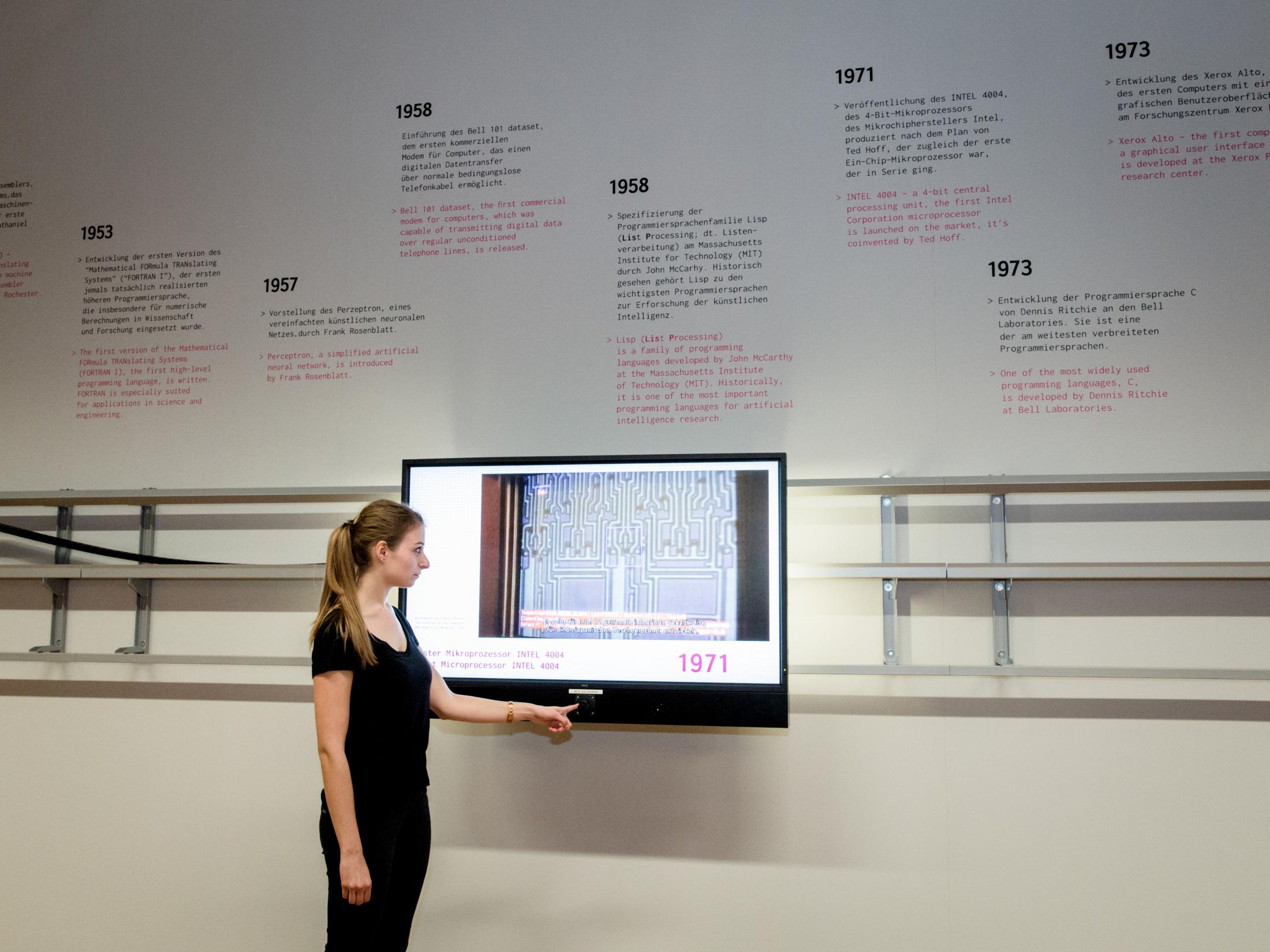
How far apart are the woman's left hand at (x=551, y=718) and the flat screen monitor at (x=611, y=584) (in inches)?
2.4

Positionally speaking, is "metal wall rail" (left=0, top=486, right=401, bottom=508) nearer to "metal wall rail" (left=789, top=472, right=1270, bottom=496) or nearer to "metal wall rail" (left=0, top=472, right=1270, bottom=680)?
"metal wall rail" (left=0, top=472, right=1270, bottom=680)

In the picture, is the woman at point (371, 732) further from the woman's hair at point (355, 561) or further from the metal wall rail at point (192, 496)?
the metal wall rail at point (192, 496)

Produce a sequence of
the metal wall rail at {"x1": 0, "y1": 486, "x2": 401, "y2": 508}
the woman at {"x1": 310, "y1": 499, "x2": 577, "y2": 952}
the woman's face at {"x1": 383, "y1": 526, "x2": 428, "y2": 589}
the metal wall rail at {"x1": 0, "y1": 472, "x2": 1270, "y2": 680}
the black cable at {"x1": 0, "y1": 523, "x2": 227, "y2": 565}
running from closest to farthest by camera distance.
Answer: the woman at {"x1": 310, "y1": 499, "x2": 577, "y2": 952} → the woman's face at {"x1": 383, "y1": 526, "x2": 428, "y2": 589} → the metal wall rail at {"x1": 0, "y1": 472, "x2": 1270, "y2": 680} → the metal wall rail at {"x1": 0, "y1": 486, "x2": 401, "y2": 508} → the black cable at {"x1": 0, "y1": 523, "x2": 227, "y2": 565}

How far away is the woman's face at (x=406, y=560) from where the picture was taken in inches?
79.7

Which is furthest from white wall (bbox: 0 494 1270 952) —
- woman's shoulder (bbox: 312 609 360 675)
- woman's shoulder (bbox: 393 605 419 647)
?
woman's shoulder (bbox: 312 609 360 675)

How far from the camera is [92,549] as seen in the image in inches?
106

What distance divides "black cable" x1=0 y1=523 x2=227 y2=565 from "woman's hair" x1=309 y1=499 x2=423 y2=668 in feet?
2.92

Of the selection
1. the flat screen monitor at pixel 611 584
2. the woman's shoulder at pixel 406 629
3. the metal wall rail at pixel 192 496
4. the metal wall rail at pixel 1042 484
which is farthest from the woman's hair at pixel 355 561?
the metal wall rail at pixel 1042 484

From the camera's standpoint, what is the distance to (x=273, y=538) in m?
2.65

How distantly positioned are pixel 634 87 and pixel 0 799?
2863mm

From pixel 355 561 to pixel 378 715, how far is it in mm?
343

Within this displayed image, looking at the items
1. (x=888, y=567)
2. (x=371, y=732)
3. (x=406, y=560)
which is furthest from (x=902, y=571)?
(x=371, y=732)

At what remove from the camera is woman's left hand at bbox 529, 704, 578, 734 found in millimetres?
2193

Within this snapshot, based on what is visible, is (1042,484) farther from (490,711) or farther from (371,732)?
(371,732)
